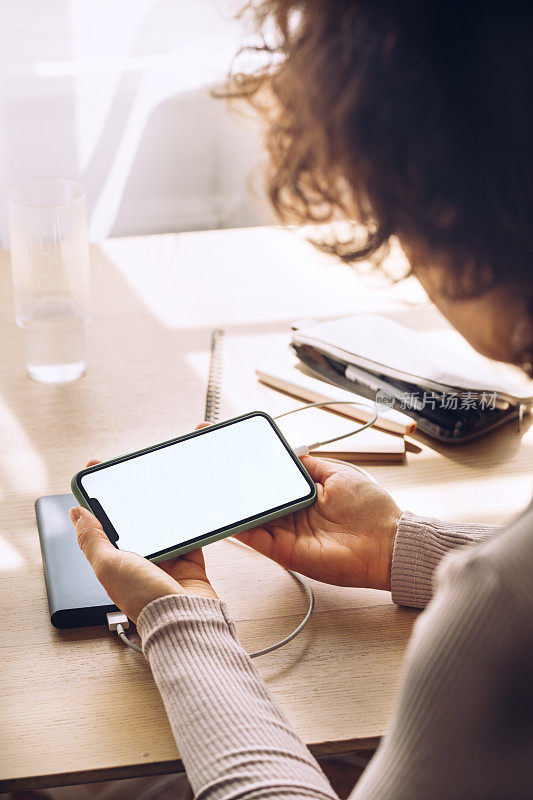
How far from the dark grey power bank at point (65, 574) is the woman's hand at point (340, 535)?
17cm

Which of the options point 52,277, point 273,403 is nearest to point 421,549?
point 273,403

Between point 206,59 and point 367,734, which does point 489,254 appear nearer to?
point 367,734

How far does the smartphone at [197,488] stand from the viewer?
857 mm

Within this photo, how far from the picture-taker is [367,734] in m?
0.72

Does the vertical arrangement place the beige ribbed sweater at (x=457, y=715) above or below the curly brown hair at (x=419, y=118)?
below

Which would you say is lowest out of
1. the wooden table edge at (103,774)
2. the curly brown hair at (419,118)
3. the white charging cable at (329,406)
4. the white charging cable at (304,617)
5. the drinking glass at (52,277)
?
the wooden table edge at (103,774)

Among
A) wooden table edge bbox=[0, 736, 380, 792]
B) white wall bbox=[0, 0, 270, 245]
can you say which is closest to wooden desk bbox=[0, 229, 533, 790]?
wooden table edge bbox=[0, 736, 380, 792]

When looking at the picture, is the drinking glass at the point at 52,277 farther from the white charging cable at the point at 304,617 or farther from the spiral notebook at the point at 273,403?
the white charging cable at the point at 304,617

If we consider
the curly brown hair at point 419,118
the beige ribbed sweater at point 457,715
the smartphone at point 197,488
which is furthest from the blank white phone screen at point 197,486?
the curly brown hair at point 419,118

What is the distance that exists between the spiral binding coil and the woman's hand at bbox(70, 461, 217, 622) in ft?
0.92

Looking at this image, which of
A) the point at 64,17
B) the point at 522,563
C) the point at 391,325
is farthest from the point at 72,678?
the point at 64,17

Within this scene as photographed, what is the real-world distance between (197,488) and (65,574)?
0.52 ft

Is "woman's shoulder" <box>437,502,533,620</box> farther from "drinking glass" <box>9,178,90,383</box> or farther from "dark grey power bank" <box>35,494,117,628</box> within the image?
"drinking glass" <box>9,178,90,383</box>

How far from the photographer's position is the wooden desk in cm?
72
